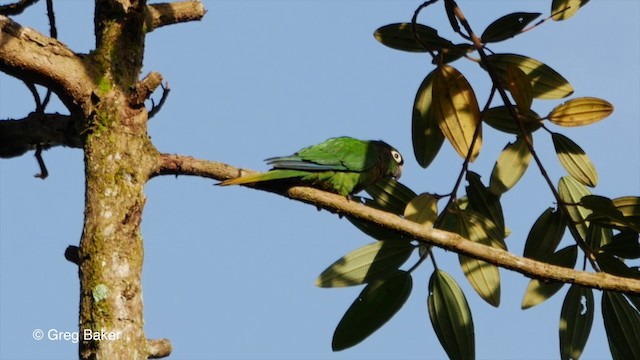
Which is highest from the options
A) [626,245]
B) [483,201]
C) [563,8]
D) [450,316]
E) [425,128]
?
[563,8]

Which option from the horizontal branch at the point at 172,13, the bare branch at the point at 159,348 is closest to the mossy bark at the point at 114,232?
the bare branch at the point at 159,348

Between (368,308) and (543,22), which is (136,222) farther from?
(543,22)

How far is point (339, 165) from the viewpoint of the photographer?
552 centimetres

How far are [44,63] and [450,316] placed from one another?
2.31m

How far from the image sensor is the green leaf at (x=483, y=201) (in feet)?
14.7

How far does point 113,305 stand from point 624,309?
2.64 meters

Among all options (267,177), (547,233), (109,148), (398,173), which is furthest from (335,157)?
(109,148)

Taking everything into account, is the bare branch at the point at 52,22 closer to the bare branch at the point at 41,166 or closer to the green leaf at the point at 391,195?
the bare branch at the point at 41,166

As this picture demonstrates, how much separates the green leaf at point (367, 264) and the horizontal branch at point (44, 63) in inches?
56.4

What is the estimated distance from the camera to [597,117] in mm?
4207

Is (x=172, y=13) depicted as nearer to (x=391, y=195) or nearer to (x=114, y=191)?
(x=114, y=191)

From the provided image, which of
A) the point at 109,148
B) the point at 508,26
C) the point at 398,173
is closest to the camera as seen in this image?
the point at 109,148

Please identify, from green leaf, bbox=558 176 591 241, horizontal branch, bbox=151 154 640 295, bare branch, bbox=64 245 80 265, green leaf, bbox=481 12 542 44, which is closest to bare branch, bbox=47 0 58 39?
horizontal branch, bbox=151 154 640 295

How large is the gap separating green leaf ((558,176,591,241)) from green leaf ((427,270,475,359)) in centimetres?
73
